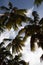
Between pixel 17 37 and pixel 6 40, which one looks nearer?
pixel 17 37

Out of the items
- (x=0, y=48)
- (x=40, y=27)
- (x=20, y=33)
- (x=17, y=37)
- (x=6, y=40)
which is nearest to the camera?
(x=40, y=27)

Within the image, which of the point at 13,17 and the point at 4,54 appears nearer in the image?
the point at 13,17

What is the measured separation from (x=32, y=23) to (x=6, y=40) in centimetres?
1121

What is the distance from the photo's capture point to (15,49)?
2686 centimetres

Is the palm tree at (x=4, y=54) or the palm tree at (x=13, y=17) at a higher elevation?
the palm tree at (x=4, y=54)

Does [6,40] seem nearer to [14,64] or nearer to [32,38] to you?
[14,64]

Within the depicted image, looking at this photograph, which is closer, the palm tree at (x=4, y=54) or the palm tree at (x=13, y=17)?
the palm tree at (x=13, y=17)

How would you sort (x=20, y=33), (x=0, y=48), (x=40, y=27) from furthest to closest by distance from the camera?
(x=0, y=48) → (x=20, y=33) → (x=40, y=27)

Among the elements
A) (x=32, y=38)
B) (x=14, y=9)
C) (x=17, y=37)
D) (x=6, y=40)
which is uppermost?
(x=6, y=40)

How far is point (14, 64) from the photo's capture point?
38344 millimetres

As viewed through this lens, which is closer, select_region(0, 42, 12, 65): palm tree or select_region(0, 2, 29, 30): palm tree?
select_region(0, 2, 29, 30): palm tree

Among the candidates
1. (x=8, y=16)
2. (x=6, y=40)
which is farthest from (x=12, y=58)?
(x=8, y=16)

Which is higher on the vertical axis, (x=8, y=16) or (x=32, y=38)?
(x=8, y=16)

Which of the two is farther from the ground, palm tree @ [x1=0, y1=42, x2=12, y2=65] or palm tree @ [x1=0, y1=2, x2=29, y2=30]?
palm tree @ [x1=0, y1=42, x2=12, y2=65]
